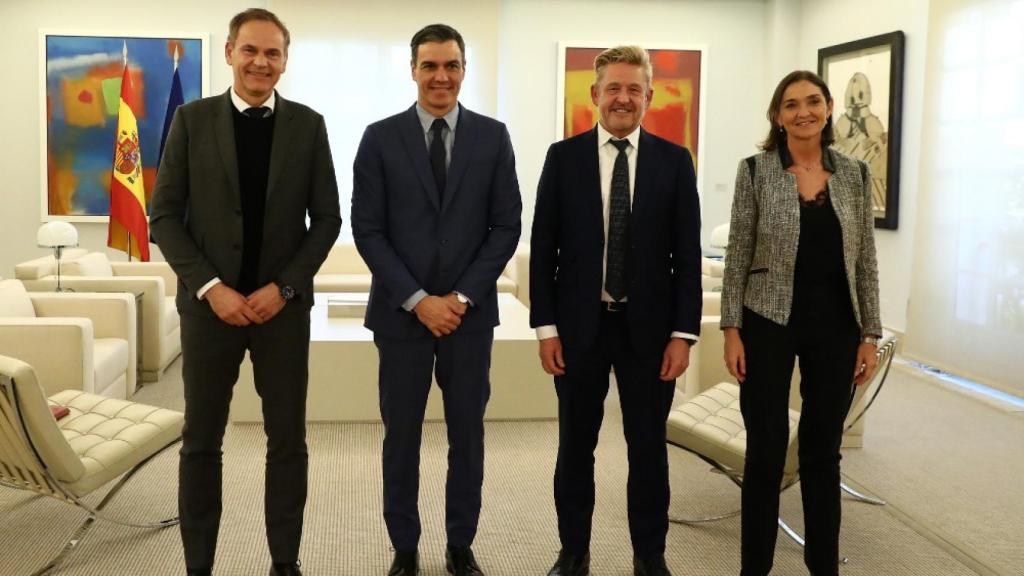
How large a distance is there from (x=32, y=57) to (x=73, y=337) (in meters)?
5.59

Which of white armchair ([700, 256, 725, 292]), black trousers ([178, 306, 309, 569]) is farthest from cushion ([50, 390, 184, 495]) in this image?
white armchair ([700, 256, 725, 292])

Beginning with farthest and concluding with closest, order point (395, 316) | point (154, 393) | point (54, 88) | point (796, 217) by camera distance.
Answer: point (54, 88), point (154, 393), point (395, 316), point (796, 217)

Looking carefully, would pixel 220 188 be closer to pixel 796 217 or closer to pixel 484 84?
pixel 796 217

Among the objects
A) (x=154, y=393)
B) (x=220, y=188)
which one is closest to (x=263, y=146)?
(x=220, y=188)

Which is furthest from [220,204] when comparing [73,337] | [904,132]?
[904,132]

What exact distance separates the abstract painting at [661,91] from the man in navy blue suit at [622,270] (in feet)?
22.4

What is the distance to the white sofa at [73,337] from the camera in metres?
4.56

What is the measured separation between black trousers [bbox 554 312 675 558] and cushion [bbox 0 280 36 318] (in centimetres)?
341

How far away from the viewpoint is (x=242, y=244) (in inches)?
107

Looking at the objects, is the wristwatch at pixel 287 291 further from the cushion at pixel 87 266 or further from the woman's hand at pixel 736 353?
the cushion at pixel 87 266

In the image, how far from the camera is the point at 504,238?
2.91 metres

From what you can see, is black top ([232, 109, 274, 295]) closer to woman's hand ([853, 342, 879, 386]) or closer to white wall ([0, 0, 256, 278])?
woman's hand ([853, 342, 879, 386])

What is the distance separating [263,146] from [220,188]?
0.17 m

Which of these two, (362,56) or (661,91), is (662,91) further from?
(362,56)
